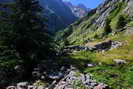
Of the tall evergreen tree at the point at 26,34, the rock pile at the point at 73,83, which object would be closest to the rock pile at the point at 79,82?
the rock pile at the point at 73,83

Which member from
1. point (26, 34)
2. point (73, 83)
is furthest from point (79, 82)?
point (26, 34)

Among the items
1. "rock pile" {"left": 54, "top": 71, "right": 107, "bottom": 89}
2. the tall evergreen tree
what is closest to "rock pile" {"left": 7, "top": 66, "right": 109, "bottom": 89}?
"rock pile" {"left": 54, "top": 71, "right": 107, "bottom": 89}

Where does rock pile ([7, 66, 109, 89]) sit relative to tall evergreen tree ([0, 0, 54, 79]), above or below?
below

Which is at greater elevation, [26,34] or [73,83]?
[26,34]

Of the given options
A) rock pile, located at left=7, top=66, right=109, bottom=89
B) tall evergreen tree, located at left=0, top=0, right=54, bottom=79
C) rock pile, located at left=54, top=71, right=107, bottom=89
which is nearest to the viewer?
rock pile, located at left=54, top=71, right=107, bottom=89

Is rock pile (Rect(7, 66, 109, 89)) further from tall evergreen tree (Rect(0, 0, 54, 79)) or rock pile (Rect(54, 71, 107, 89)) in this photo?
tall evergreen tree (Rect(0, 0, 54, 79))

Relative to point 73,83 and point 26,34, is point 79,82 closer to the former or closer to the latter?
point 73,83

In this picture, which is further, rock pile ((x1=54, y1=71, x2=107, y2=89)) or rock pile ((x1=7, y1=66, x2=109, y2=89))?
rock pile ((x1=7, y1=66, x2=109, y2=89))

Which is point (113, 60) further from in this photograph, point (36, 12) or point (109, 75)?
point (36, 12)

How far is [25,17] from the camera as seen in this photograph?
112ft

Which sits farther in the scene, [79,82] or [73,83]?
[73,83]

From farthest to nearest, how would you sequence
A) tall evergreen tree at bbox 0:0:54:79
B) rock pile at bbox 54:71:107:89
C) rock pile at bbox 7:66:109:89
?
tall evergreen tree at bbox 0:0:54:79
rock pile at bbox 7:66:109:89
rock pile at bbox 54:71:107:89

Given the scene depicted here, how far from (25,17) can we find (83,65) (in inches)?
409

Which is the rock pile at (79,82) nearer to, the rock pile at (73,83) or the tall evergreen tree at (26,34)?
the rock pile at (73,83)
